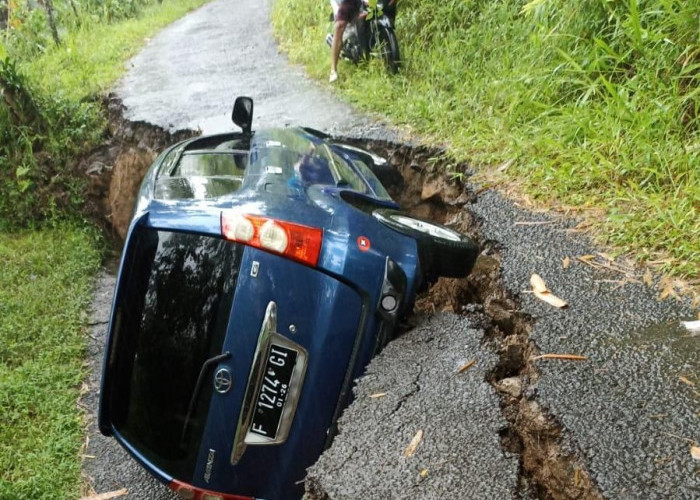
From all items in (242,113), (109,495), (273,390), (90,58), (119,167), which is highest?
(242,113)

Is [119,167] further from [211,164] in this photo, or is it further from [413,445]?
[413,445]

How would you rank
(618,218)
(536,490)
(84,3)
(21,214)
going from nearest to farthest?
(536,490)
(618,218)
(21,214)
(84,3)

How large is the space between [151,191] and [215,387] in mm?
1054

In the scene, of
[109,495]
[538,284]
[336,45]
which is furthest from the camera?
[336,45]

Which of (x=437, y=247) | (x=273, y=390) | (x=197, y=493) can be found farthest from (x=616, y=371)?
(x=197, y=493)

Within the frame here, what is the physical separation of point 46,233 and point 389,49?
411cm

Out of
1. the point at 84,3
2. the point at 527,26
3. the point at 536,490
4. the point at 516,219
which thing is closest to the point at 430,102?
the point at 527,26

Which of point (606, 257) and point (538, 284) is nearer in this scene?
point (538, 284)

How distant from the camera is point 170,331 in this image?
2482mm

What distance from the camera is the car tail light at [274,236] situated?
8.01 ft

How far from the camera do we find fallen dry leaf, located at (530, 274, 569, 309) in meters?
2.80

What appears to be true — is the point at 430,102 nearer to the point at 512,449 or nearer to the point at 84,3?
the point at 512,449

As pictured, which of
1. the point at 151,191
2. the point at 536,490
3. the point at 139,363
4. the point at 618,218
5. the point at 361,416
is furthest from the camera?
the point at 618,218

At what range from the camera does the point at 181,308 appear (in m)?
2.49
